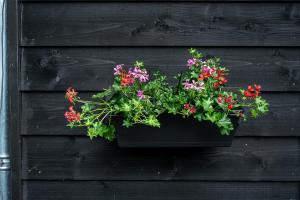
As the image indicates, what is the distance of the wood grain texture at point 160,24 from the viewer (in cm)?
251

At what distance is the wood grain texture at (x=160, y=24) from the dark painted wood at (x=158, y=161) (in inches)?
16.7

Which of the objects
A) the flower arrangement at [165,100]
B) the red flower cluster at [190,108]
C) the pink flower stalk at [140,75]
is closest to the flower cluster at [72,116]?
the flower arrangement at [165,100]

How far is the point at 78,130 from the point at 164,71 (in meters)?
0.44

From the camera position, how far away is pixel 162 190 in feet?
8.29

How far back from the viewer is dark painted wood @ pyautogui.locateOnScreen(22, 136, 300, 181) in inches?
98.9

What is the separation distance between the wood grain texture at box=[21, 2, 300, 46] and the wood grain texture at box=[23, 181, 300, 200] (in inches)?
23.3

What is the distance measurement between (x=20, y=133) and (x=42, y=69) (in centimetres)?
29

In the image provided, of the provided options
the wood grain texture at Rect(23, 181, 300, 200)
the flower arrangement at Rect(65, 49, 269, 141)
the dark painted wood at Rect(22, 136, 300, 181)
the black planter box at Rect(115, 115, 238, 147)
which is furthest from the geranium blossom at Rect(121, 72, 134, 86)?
the wood grain texture at Rect(23, 181, 300, 200)

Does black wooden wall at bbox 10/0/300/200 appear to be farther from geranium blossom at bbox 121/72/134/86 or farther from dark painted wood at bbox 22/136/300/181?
geranium blossom at bbox 121/72/134/86

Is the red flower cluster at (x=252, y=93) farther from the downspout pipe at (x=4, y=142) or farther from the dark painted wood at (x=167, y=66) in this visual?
the downspout pipe at (x=4, y=142)

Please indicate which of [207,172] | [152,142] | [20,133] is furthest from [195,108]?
[20,133]

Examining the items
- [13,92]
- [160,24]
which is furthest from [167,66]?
[13,92]

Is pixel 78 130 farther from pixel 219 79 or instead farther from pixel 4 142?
pixel 219 79

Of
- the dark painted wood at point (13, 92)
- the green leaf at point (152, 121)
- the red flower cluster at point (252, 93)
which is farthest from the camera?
the dark painted wood at point (13, 92)
